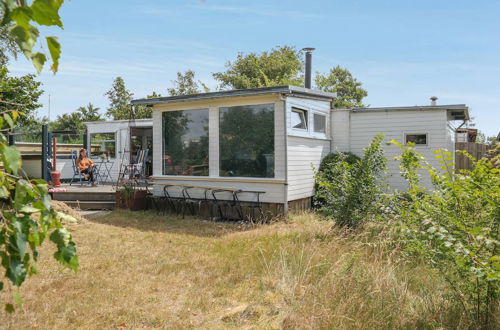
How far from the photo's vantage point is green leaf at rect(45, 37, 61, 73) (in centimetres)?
112

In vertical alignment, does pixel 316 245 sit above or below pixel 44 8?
below

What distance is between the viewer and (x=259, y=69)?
27922 mm

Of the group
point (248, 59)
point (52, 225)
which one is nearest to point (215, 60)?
point (248, 59)

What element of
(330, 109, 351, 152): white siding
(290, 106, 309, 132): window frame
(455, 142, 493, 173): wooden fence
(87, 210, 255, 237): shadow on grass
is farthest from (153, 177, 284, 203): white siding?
(455, 142, 493, 173): wooden fence

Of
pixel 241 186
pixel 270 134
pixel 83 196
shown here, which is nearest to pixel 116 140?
pixel 83 196

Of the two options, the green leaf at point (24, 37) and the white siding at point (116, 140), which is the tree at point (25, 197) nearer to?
the green leaf at point (24, 37)

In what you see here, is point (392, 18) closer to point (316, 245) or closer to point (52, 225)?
point (316, 245)

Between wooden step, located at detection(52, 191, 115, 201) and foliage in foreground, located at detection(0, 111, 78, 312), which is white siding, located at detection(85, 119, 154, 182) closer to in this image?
wooden step, located at detection(52, 191, 115, 201)

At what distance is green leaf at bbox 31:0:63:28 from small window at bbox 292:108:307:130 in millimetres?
7614

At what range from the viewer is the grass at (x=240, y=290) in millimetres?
3316

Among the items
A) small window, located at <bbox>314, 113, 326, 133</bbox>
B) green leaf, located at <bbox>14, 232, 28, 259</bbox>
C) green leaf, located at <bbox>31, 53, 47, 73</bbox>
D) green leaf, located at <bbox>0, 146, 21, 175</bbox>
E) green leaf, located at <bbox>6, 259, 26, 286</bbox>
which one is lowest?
green leaf, located at <bbox>6, 259, 26, 286</bbox>

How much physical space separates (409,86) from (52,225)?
29.5 m

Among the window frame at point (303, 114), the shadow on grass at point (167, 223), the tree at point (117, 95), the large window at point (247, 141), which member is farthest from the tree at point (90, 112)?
the window frame at point (303, 114)

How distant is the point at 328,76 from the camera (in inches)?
1201
